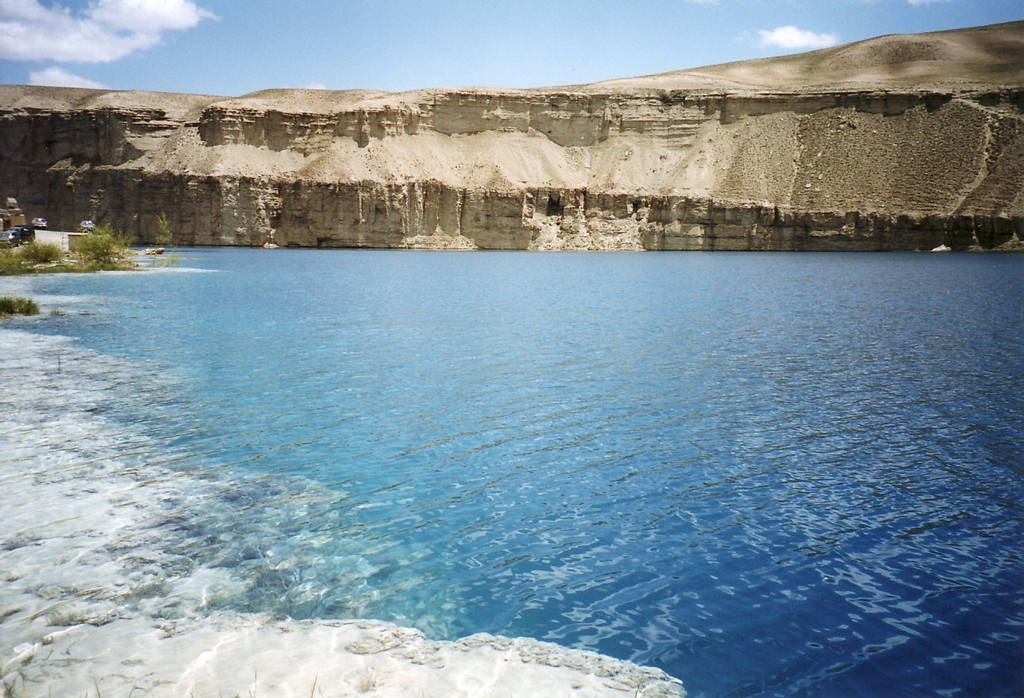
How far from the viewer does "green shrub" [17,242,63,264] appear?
4075 centimetres

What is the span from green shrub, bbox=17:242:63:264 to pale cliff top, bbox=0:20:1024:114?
235 ft

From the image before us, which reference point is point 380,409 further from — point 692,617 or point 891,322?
point 891,322

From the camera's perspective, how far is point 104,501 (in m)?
7.99

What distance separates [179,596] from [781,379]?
1231 centimetres

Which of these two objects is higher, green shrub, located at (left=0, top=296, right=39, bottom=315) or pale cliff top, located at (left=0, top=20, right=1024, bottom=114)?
pale cliff top, located at (left=0, top=20, right=1024, bottom=114)

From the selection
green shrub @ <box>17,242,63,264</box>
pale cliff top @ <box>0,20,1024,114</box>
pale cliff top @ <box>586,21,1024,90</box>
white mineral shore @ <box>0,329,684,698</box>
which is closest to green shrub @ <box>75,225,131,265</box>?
green shrub @ <box>17,242,63,264</box>

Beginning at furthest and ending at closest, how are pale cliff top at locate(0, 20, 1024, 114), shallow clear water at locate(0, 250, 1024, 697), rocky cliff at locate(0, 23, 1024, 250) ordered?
pale cliff top at locate(0, 20, 1024, 114) < rocky cliff at locate(0, 23, 1024, 250) < shallow clear water at locate(0, 250, 1024, 697)

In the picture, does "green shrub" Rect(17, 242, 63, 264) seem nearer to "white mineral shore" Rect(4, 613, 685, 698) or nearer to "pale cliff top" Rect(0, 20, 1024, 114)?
"white mineral shore" Rect(4, 613, 685, 698)

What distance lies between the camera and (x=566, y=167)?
109125 mm

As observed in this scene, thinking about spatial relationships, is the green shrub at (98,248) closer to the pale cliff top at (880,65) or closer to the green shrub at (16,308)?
the green shrub at (16,308)

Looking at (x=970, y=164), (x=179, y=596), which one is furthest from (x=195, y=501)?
(x=970, y=164)

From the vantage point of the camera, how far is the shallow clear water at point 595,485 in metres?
5.74

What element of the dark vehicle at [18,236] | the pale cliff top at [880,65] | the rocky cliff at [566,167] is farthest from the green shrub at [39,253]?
the pale cliff top at [880,65]

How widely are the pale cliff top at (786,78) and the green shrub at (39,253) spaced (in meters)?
71.7
